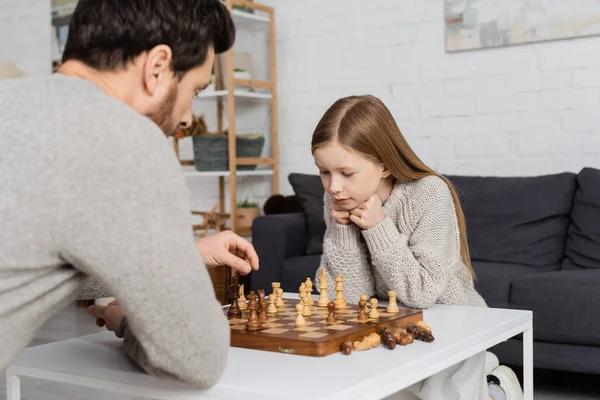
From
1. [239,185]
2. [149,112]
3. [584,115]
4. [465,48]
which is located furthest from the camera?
[239,185]

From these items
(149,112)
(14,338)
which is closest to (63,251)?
(14,338)

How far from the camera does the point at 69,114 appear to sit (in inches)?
33.5

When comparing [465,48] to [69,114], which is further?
[465,48]

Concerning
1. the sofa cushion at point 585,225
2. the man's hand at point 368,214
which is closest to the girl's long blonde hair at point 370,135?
the man's hand at point 368,214

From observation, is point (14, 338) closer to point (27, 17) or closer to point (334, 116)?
point (334, 116)

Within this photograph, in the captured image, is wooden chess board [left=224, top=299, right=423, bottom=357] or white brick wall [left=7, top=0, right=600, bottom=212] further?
white brick wall [left=7, top=0, right=600, bottom=212]

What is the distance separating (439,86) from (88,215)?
3.11m

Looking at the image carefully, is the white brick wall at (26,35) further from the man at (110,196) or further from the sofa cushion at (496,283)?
the man at (110,196)

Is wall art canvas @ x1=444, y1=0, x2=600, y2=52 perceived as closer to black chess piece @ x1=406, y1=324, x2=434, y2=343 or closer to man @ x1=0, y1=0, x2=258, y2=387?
black chess piece @ x1=406, y1=324, x2=434, y2=343

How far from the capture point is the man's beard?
1.06 metres

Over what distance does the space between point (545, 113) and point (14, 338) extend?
2985 millimetres

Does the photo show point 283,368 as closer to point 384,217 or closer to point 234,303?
point 234,303

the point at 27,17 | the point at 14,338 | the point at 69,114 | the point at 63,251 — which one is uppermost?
the point at 27,17

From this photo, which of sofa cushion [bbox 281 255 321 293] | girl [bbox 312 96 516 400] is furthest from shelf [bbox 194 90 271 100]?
girl [bbox 312 96 516 400]
